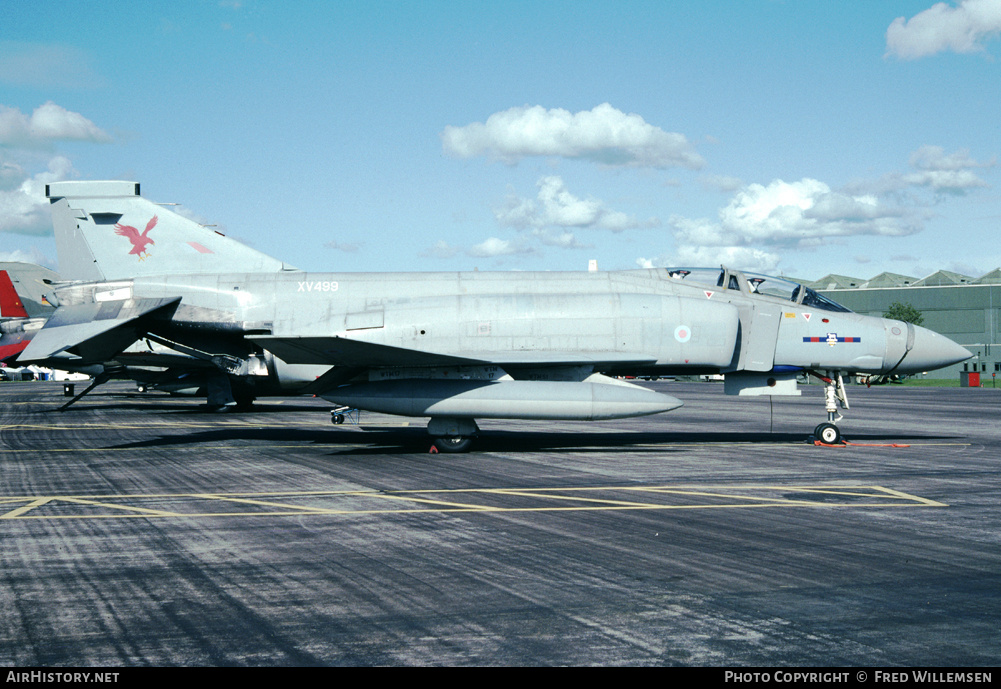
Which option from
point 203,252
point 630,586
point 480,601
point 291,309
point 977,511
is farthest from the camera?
point 203,252

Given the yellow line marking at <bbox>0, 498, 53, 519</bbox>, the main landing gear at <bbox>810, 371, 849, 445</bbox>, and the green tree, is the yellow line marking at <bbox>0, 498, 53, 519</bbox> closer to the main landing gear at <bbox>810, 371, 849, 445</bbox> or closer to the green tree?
the main landing gear at <bbox>810, 371, 849, 445</bbox>

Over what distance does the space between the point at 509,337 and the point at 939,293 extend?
312ft

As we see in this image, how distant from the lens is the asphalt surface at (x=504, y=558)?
514 cm

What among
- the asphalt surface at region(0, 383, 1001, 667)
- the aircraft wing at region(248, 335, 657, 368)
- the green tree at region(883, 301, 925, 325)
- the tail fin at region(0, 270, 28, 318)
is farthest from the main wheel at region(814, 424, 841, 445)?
the green tree at region(883, 301, 925, 325)

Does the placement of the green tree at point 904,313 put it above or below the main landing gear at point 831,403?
above

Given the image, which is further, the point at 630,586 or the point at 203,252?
the point at 203,252

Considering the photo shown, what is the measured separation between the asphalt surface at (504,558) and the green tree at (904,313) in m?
80.6

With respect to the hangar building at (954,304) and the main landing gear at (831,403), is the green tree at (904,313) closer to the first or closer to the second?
the hangar building at (954,304)

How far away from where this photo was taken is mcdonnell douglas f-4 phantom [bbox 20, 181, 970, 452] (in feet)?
50.0

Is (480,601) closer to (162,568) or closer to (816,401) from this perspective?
(162,568)

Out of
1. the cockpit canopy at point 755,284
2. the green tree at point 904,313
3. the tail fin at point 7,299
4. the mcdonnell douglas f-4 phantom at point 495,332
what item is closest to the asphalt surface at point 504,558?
the mcdonnell douglas f-4 phantom at point 495,332

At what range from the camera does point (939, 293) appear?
94875 mm

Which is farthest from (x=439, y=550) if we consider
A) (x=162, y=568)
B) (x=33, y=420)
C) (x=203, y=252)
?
(x=33, y=420)

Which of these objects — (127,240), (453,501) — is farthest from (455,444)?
(127,240)
